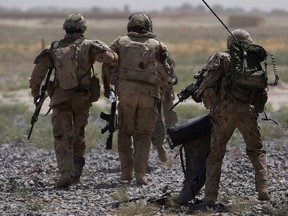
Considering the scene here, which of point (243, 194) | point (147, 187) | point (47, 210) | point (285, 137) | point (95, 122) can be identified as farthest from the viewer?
point (95, 122)

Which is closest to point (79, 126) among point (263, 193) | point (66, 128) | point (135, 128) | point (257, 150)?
point (66, 128)

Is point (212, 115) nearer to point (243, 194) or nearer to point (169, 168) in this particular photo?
point (243, 194)

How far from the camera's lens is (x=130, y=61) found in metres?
11.4

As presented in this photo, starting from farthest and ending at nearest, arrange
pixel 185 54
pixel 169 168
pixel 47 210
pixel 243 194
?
pixel 185 54, pixel 169 168, pixel 243 194, pixel 47 210

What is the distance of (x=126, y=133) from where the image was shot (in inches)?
461

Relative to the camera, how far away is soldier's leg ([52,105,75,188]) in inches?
447

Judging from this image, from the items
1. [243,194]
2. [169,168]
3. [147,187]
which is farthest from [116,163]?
[243,194]

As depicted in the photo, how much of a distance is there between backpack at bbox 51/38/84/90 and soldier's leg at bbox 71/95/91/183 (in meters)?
0.21

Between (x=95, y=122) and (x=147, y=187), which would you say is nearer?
(x=147, y=187)

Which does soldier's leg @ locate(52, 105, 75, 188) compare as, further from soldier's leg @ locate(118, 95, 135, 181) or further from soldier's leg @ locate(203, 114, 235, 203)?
soldier's leg @ locate(203, 114, 235, 203)

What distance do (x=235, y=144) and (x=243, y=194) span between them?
5.30 metres

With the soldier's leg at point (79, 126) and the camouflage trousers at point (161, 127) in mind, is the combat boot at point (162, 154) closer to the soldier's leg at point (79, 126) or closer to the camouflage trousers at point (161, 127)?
the camouflage trousers at point (161, 127)

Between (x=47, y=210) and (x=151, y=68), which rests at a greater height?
(x=151, y=68)

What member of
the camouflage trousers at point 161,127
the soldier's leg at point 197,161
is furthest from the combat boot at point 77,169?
the camouflage trousers at point 161,127
